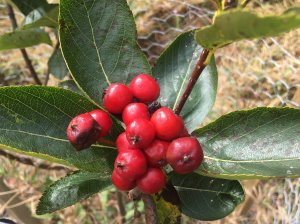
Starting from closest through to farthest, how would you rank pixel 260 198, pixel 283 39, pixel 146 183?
1. pixel 146 183
2. pixel 260 198
3. pixel 283 39

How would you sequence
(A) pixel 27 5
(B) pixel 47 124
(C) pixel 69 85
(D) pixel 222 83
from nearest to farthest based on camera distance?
(B) pixel 47 124, (C) pixel 69 85, (A) pixel 27 5, (D) pixel 222 83

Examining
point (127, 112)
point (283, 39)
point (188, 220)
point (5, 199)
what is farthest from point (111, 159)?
point (283, 39)

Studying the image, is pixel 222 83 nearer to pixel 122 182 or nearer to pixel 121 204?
pixel 121 204

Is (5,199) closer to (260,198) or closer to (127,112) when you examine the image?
(127,112)

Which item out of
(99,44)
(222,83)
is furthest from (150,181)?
(222,83)

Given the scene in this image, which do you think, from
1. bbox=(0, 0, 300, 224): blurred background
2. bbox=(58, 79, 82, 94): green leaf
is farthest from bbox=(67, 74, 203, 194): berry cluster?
bbox=(0, 0, 300, 224): blurred background
